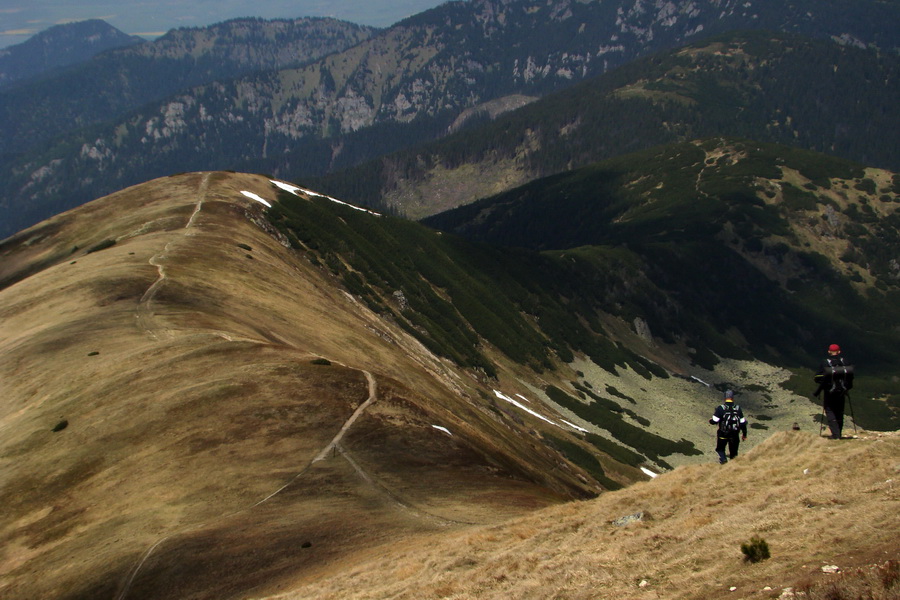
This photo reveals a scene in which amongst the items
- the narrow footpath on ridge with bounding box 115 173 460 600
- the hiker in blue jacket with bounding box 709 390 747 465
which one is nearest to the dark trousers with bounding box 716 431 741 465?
the hiker in blue jacket with bounding box 709 390 747 465

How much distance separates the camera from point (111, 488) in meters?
31.5

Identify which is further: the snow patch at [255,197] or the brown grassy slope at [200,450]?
the snow patch at [255,197]

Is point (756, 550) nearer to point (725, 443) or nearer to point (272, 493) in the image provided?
point (725, 443)

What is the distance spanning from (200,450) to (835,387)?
27065 mm

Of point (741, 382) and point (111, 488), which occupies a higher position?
point (111, 488)

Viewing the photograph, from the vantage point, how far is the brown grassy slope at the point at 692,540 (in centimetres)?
1525

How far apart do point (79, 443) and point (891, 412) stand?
155 m

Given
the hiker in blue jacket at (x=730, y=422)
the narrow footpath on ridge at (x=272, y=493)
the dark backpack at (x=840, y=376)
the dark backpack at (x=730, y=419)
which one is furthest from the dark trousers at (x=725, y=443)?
the narrow footpath on ridge at (x=272, y=493)

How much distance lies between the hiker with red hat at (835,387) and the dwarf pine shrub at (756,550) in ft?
34.4

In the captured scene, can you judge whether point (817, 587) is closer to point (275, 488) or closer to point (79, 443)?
point (275, 488)

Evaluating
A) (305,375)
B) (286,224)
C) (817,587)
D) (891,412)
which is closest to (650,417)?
(891,412)

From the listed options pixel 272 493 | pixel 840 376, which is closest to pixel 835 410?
pixel 840 376

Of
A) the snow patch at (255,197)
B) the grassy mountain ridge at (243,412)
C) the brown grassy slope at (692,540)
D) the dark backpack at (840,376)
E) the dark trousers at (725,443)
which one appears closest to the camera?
the brown grassy slope at (692,540)

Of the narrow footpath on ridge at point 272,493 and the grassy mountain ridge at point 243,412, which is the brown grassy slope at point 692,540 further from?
the narrow footpath on ridge at point 272,493
